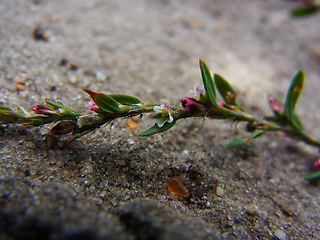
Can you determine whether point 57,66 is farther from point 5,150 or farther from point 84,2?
point 84,2

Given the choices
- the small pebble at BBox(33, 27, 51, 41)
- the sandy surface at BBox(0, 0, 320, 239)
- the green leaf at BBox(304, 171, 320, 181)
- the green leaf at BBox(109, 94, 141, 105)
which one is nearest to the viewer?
the sandy surface at BBox(0, 0, 320, 239)

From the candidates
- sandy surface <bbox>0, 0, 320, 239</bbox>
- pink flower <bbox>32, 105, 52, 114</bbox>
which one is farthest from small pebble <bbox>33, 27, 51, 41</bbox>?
pink flower <bbox>32, 105, 52, 114</bbox>

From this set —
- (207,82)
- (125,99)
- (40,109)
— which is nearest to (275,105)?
(207,82)

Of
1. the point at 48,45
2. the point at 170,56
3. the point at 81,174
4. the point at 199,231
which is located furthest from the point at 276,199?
the point at 48,45

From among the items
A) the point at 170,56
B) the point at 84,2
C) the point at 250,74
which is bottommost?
the point at 250,74

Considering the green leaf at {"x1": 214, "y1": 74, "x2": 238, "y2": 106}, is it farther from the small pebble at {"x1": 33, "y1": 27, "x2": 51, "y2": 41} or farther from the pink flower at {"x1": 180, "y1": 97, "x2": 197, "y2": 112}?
the small pebble at {"x1": 33, "y1": 27, "x2": 51, "y2": 41}

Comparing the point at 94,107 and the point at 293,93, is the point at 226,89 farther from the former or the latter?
the point at 94,107
